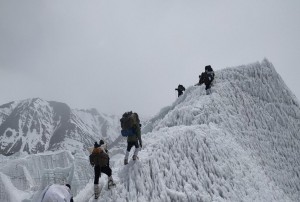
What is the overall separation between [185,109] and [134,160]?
1013 cm

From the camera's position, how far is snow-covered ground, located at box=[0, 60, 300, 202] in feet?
46.6

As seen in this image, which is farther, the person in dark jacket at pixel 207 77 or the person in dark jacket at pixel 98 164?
the person in dark jacket at pixel 207 77

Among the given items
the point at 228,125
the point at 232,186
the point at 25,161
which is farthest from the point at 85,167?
the point at 232,186

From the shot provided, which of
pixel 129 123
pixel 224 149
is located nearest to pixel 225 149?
pixel 224 149

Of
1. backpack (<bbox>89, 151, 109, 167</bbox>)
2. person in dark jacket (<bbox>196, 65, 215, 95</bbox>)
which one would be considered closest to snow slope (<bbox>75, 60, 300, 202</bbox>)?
person in dark jacket (<bbox>196, 65, 215, 95</bbox>)

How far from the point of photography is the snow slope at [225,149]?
1424cm

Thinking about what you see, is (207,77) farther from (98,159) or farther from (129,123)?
(98,159)

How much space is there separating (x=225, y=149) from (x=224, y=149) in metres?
0.11

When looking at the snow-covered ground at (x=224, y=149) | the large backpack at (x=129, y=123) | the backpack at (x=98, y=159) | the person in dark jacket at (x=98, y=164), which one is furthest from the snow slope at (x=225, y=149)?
the large backpack at (x=129, y=123)

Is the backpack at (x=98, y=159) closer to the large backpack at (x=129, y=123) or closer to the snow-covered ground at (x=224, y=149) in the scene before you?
the snow-covered ground at (x=224, y=149)

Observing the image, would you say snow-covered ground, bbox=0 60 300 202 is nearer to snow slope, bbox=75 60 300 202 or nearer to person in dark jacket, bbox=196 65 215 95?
snow slope, bbox=75 60 300 202

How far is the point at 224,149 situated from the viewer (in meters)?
18.5

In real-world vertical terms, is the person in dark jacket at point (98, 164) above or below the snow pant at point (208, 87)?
below

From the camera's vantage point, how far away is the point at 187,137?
17.9 metres
